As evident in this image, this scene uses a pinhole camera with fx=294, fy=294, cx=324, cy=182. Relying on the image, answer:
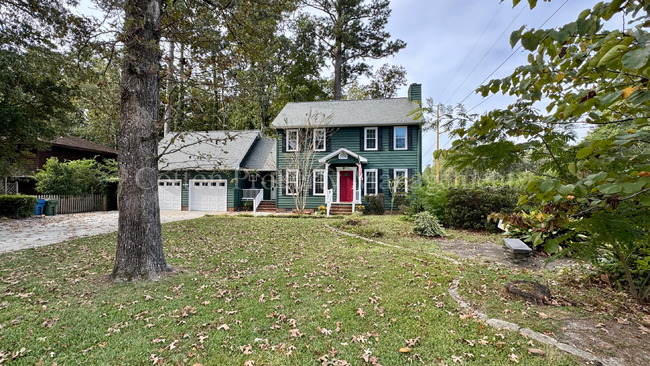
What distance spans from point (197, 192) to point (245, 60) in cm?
1443

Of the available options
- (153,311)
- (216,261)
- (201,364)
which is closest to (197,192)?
(216,261)

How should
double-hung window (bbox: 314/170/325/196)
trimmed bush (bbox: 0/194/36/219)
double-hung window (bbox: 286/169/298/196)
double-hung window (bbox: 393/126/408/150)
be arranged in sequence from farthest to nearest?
double-hung window (bbox: 314/170/325/196) → double-hung window (bbox: 393/126/408/150) → double-hung window (bbox: 286/169/298/196) → trimmed bush (bbox: 0/194/36/219)

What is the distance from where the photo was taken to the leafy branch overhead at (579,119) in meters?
1.27

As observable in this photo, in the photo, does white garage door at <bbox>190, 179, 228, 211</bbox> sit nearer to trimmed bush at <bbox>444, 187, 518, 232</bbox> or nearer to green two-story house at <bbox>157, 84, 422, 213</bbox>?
green two-story house at <bbox>157, 84, 422, 213</bbox>

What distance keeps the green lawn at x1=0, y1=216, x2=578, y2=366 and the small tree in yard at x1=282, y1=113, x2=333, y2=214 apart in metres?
9.11

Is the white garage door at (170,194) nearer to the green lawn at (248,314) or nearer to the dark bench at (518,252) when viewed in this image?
the green lawn at (248,314)

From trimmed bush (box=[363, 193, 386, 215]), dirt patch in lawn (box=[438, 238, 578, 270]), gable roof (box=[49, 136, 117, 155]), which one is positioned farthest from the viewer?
gable roof (box=[49, 136, 117, 155])

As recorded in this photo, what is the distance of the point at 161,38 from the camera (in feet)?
17.1

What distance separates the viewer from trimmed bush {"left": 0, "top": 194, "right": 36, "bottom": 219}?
41.7 ft

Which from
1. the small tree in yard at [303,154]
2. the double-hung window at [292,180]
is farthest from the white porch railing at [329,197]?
the double-hung window at [292,180]

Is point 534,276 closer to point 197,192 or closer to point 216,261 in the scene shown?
point 216,261

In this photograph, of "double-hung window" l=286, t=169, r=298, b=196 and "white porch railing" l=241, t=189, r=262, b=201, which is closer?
"double-hung window" l=286, t=169, r=298, b=196

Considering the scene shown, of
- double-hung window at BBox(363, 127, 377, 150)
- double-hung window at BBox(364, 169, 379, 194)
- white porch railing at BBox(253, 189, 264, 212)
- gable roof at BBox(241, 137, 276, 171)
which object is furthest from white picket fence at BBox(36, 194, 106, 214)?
double-hung window at BBox(363, 127, 377, 150)

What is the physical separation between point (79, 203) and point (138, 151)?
1603 cm
